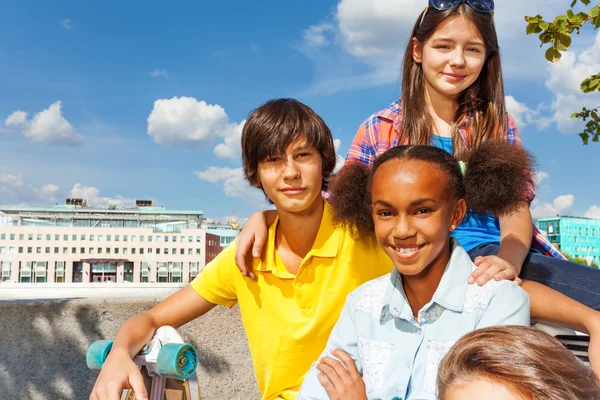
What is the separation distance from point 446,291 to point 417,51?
125cm

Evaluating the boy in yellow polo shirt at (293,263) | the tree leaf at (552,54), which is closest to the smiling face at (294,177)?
the boy in yellow polo shirt at (293,263)

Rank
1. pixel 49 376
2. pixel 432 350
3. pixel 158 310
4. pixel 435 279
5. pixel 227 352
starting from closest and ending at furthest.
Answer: pixel 432 350 < pixel 435 279 < pixel 158 310 < pixel 49 376 < pixel 227 352

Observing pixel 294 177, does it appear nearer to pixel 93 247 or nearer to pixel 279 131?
pixel 279 131

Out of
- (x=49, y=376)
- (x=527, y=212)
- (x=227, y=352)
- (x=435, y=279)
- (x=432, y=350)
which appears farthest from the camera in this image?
(x=227, y=352)

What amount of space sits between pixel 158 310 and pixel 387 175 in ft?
3.53

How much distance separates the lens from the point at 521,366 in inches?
40.6

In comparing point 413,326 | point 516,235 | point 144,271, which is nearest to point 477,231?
point 516,235

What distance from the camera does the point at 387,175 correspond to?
1.80 m

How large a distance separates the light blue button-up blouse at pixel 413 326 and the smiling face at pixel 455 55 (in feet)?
2.76

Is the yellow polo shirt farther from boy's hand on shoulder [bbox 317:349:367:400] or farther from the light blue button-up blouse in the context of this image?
boy's hand on shoulder [bbox 317:349:367:400]

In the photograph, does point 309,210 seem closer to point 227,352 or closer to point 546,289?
point 546,289

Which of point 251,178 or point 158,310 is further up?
point 251,178

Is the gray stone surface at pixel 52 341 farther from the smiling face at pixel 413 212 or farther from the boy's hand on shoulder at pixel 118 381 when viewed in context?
the smiling face at pixel 413 212

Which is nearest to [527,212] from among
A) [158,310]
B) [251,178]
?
[251,178]
